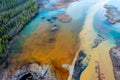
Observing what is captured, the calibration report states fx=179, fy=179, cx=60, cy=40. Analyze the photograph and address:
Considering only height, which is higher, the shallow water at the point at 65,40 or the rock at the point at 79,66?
the shallow water at the point at 65,40

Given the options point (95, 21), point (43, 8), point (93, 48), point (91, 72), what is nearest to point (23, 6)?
point (43, 8)

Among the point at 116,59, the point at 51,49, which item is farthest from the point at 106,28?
the point at 51,49

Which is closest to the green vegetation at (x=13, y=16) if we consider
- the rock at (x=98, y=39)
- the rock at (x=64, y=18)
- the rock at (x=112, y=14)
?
the rock at (x=64, y=18)

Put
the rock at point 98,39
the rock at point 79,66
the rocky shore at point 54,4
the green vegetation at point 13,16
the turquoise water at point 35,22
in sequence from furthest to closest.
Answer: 1. the rocky shore at point 54,4
2. the turquoise water at point 35,22
3. the green vegetation at point 13,16
4. the rock at point 98,39
5. the rock at point 79,66

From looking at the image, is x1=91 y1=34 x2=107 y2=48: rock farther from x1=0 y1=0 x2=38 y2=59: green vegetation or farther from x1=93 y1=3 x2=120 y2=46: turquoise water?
x1=0 y1=0 x2=38 y2=59: green vegetation

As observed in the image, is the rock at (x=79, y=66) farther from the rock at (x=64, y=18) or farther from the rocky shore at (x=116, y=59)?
Result: the rock at (x=64, y=18)

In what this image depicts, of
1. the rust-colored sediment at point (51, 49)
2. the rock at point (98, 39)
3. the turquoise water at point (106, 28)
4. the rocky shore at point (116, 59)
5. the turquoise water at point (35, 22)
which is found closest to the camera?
the rocky shore at point (116, 59)
